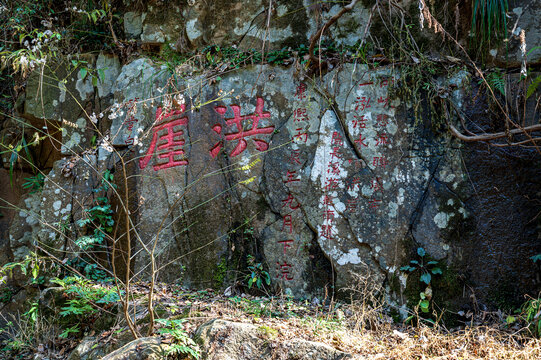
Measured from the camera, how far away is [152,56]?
5.66 m

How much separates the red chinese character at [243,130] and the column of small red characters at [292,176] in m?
0.29

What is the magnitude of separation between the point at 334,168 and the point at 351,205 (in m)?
0.40

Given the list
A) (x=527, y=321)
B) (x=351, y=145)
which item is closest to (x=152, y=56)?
(x=351, y=145)

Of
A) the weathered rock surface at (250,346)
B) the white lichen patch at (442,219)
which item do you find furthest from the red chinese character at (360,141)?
the weathered rock surface at (250,346)

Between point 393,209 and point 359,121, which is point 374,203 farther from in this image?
point 359,121

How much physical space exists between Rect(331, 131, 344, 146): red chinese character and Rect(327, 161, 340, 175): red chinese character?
0.20m

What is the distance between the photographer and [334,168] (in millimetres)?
4430

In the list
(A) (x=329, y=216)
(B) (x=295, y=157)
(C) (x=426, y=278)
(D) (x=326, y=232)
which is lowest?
(C) (x=426, y=278)

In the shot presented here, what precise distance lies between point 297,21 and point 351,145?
1.64m

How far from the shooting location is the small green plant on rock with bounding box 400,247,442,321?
3951 mm

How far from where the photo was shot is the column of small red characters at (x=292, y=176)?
14.4ft

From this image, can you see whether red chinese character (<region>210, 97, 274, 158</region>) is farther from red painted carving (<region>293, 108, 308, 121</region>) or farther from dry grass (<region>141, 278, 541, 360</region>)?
dry grass (<region>141, 278, 541, 360</region>)

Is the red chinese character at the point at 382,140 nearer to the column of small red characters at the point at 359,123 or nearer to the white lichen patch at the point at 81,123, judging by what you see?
the column of small red characters at the point at 359,123

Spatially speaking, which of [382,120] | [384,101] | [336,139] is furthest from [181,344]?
[384,101]
